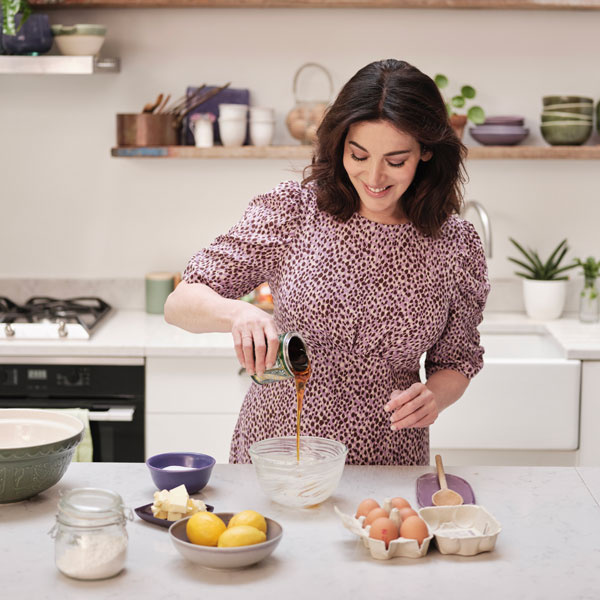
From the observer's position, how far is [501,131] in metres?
3.41

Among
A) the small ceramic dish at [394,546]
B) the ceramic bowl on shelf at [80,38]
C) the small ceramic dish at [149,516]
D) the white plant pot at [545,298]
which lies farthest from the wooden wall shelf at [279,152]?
the small ceramic dish at [394,546]

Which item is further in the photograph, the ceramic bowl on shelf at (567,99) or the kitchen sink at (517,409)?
the ceramic bowl on shelf at (567,99)

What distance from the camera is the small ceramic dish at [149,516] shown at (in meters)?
1.53

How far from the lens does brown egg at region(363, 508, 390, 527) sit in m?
1.47

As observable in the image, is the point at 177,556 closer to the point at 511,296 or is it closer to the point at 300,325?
the point at 300,325

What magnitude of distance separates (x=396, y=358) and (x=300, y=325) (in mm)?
210

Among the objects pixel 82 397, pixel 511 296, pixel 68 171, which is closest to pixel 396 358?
pixel 82 397

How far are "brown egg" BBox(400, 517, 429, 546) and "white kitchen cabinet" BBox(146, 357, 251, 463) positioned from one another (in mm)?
1666

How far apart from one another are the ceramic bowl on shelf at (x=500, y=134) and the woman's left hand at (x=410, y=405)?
185 cm

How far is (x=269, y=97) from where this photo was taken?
11.7 feet

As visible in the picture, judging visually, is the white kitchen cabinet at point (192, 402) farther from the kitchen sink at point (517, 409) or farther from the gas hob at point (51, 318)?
the kitchen sink at point (517, 409)

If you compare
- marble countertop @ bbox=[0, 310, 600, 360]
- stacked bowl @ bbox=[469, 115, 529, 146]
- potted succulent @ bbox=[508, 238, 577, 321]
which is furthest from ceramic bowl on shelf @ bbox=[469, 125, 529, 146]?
marble countertop @ bbox=[0, 310, 600, 360]

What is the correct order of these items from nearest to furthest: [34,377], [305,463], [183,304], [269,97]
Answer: [305,463] < [183,304] < [34,377] < [269,97]

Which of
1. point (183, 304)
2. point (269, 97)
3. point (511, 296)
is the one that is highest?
point (269, 97)
